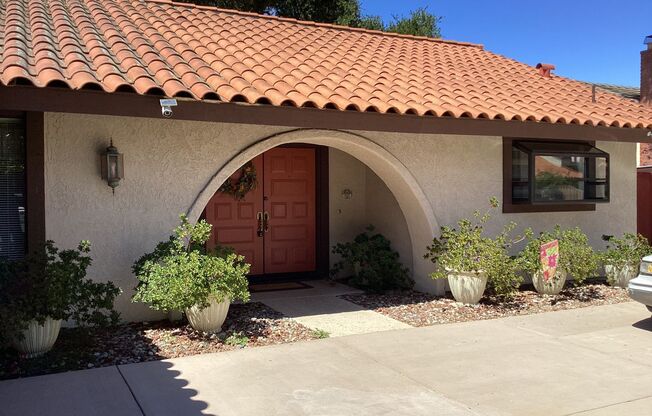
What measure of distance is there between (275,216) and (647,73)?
12003mm

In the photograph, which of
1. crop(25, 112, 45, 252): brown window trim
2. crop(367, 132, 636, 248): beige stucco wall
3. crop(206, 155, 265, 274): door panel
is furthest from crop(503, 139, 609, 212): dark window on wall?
crop(25, 112, 45, 252): brown window trim

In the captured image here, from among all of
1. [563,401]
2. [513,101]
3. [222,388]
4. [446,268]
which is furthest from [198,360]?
[513,101]

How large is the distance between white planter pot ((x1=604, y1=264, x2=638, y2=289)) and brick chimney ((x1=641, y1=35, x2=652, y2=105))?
8.73 m

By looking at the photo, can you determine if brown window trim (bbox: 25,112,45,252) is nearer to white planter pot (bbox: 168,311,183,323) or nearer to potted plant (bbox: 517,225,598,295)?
white planter pot (bbox: 168,311,183,323)

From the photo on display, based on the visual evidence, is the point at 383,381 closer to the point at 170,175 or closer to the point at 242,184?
the point at 170,175

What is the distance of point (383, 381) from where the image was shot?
17.6ft

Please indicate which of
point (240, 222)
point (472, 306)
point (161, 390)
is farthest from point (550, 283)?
point (161, 390)

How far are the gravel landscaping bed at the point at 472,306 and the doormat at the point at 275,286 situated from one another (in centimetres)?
103

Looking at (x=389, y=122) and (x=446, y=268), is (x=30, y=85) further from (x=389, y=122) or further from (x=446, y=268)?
(x=446, y=268)

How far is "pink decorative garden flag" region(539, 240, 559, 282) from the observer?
333 inches

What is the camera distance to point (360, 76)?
8.70 meters

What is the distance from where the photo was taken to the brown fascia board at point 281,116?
573 centimetres

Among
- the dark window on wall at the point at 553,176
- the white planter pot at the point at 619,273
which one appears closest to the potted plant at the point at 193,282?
the dark window on wall at the point at 553,176

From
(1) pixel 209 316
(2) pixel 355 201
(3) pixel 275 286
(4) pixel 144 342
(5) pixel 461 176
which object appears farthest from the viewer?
(2) pixel 355 201
